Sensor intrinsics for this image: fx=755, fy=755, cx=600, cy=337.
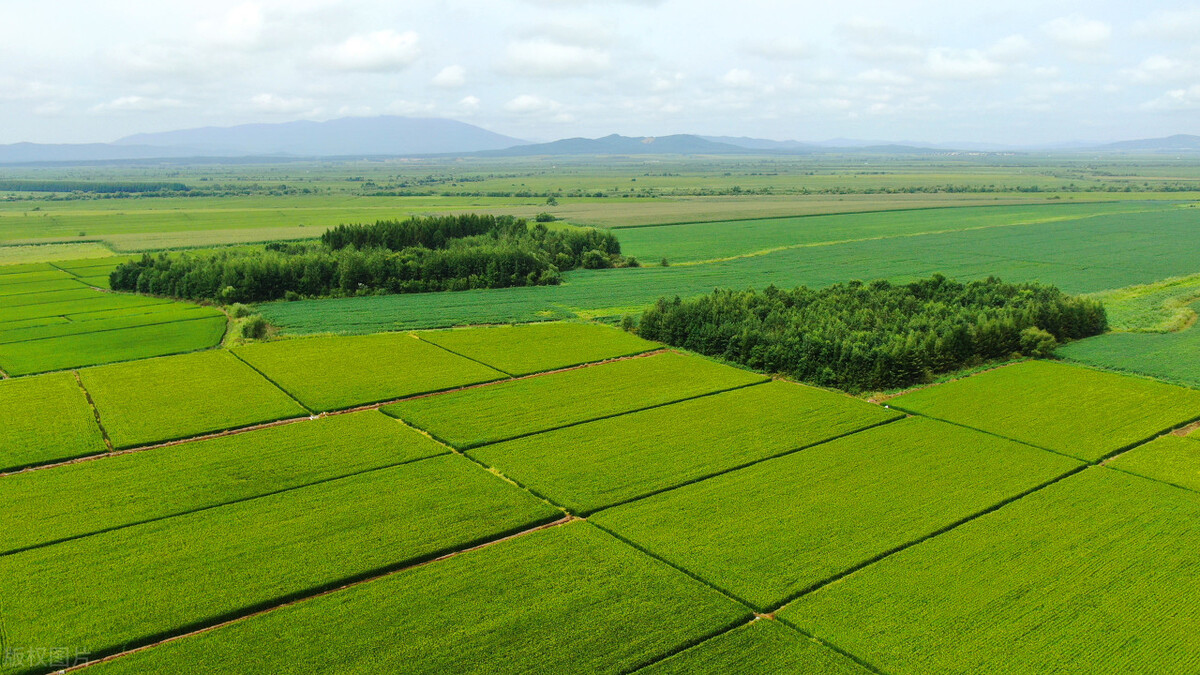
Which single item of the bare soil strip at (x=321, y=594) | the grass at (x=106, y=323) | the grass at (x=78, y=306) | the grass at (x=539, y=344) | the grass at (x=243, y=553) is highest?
the grass at (x=78, y=306)

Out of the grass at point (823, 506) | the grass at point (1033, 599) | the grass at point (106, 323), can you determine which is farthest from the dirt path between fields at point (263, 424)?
the grass at point (1033, 599)

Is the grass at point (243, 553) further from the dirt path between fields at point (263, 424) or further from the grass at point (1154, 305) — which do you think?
the grass at point (1154, 305)

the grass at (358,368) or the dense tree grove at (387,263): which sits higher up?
the dense tree grove at (387,263)

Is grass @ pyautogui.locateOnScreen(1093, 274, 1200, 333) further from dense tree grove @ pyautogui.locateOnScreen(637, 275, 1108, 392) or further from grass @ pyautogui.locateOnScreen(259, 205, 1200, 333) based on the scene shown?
dense tree grove @ pyautogui.locateOnScreen(637, 275, 1108, 392)

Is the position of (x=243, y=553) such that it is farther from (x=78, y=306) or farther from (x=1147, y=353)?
(x=78, y=306)

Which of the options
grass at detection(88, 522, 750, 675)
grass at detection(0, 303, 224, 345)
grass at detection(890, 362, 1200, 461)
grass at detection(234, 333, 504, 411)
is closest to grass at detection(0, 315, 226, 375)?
grass at detection(0, 303, 224, 345)

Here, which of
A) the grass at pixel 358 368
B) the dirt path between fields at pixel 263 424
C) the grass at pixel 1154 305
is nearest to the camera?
the dirt path between fields at pixel 263 424

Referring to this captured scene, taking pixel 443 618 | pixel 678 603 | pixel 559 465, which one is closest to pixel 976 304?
pixel 559 465

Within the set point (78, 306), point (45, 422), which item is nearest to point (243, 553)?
point (45, 422)
